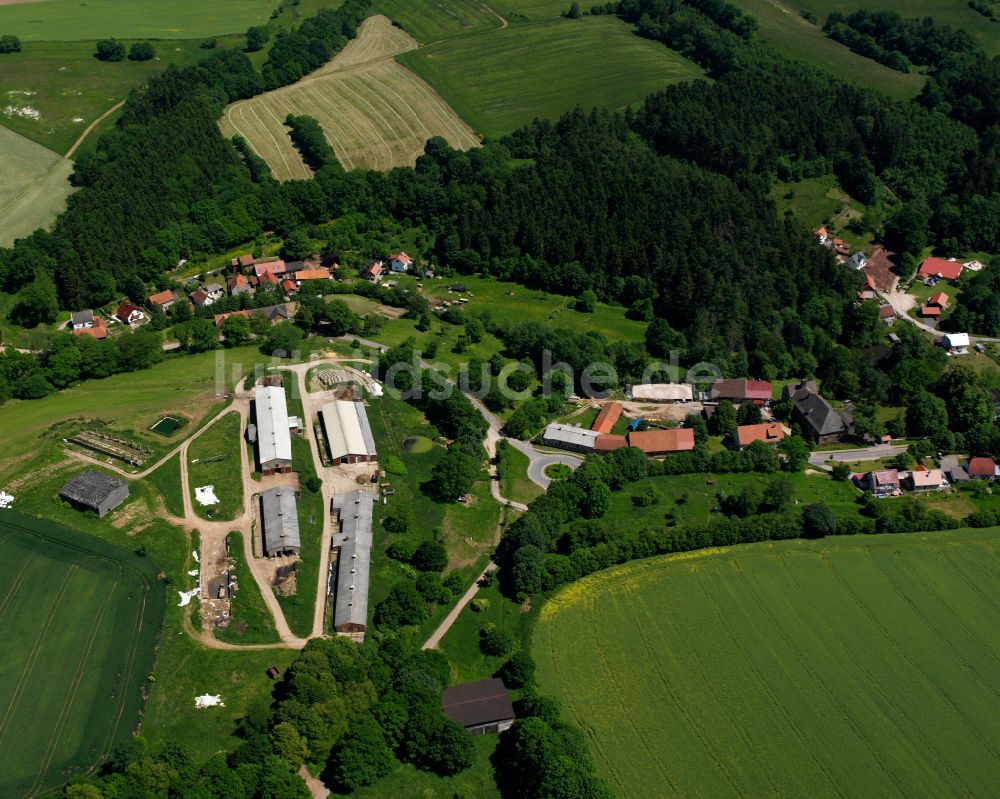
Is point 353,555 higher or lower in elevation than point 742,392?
higher

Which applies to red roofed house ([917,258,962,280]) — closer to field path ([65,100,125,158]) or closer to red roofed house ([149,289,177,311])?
red roofed house ([149,289,177,311])

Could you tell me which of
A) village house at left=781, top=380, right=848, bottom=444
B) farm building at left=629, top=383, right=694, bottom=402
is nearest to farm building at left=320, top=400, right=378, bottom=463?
farm building at left=629, top=383, right=694, bottom=402

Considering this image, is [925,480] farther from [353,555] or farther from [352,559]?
[352,559]

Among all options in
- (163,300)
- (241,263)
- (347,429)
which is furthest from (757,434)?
(163,300)

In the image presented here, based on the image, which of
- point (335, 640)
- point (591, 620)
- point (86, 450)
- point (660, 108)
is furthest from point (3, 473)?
point (660, 108)

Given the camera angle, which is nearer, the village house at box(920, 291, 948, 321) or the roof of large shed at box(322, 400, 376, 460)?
the roof of large shed at box(322, 400, 376, 460)

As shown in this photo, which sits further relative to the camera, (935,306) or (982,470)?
(935,306)

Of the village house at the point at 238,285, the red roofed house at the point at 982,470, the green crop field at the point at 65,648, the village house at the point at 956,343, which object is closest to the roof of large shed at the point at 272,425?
the green crop field at the point at 65,648
